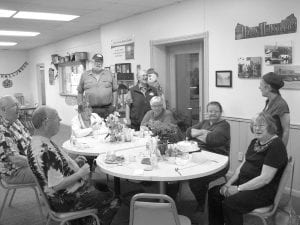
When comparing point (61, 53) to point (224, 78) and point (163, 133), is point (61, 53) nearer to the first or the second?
point (224, 78)

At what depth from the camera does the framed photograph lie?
4.03 m

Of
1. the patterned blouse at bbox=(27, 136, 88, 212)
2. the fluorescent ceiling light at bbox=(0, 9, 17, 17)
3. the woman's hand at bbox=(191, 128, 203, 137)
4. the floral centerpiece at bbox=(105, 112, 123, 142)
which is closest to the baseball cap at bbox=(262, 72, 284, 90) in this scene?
the woman's hand at bbox=(191, 128, 203, 137)

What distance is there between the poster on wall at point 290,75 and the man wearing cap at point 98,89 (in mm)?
2301

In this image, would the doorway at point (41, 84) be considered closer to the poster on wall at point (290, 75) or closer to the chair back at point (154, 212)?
the poster on wall at point (290, 75)

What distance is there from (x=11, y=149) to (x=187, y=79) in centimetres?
301

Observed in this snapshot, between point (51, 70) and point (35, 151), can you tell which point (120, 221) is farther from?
point (51, 70)

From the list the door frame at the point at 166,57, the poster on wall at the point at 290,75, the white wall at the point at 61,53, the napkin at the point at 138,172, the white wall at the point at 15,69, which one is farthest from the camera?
the white wall at the point at 15,69

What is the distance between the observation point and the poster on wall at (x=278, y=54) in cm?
336

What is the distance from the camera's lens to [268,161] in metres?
2.13

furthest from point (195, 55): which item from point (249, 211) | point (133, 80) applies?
point (249, 211)

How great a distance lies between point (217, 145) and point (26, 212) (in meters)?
2.03

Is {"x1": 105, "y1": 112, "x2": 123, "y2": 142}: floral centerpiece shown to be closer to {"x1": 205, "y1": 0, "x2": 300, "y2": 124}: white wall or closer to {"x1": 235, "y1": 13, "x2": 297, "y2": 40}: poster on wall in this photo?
{"x1": 205, "y1": 0, "x2": 300, "y2": 124}: white wall

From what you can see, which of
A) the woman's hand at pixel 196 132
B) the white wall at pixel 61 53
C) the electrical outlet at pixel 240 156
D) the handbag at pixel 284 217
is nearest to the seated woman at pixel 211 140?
the woman's hand at pixel 196 132

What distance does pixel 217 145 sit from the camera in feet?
9.87
